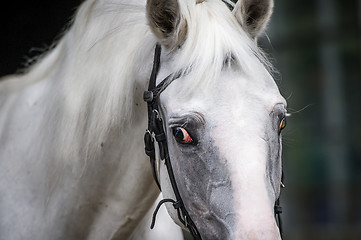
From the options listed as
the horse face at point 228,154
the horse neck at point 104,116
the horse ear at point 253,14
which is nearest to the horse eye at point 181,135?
the horse face at point 228,154

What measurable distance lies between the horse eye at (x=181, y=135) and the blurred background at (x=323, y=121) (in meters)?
4.48

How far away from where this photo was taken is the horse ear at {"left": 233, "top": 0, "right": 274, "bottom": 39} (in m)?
1.83

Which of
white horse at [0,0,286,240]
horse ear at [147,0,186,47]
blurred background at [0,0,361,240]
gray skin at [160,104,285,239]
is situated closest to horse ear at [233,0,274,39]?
white horse at [0,0,286,240]

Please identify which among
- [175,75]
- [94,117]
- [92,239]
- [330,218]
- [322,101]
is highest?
[175,75]

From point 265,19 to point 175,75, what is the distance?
1.08 feet

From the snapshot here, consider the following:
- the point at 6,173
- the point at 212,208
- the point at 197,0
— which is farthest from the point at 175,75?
the point at 6,173

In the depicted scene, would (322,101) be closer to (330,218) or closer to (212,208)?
(330,218)

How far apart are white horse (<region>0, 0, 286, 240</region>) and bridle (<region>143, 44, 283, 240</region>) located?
0.01 m

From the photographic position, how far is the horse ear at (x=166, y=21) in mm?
1763

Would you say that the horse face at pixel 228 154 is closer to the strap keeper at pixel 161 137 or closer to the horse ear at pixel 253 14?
the strap keeper at pixel 161 137

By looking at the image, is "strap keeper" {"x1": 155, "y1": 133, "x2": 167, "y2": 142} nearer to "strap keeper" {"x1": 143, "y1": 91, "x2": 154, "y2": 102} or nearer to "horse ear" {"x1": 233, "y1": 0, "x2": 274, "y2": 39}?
"strap keeper" {"x1": 143, "y1": 91, "x2": 154, "y2": 102}

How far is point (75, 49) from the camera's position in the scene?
2.13 meters

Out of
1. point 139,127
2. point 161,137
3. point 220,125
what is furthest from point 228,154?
point 139,127

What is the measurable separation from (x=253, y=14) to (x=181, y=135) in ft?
1.46
